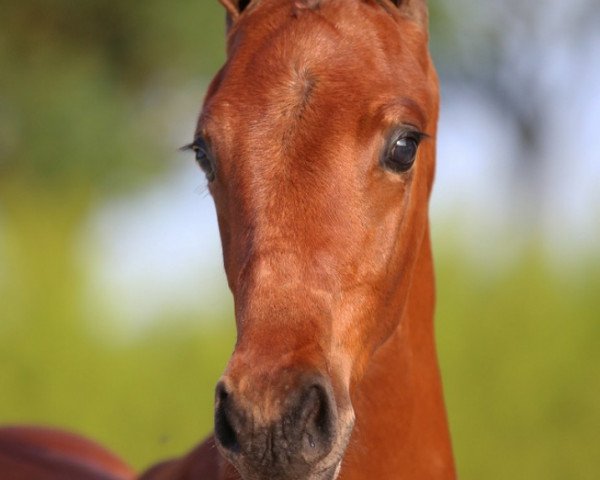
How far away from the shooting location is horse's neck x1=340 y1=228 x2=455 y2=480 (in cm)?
288

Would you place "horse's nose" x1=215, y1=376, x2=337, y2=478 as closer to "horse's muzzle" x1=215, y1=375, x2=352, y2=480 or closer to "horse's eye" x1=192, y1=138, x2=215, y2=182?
"horse's muzzle" x1=215, y1=375, x2=352, y2=480

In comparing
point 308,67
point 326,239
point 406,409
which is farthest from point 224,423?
point 308,67

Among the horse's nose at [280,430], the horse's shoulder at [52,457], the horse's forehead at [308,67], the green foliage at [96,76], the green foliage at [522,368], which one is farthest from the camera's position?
the green foliage at [96,76]

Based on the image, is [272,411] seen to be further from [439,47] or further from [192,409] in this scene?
[439,47]

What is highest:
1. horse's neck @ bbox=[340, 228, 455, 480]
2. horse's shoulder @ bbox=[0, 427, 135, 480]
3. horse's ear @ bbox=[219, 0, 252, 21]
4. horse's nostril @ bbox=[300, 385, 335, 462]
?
horse's ear @ bbox=[219, 0, 252, 21]

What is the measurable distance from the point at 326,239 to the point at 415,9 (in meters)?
0.94

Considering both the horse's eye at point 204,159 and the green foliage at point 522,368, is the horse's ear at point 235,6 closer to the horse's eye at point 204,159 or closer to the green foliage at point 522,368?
the horse's eye at point 204,159

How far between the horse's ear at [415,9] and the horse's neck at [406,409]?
63 cm

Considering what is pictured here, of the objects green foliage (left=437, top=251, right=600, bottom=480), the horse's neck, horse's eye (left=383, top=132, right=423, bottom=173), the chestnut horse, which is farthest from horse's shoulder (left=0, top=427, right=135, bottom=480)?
green foliage (left=437, top=251, right=600, bottom=480)

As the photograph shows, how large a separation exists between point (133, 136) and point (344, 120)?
1337cm

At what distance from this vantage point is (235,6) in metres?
3.24

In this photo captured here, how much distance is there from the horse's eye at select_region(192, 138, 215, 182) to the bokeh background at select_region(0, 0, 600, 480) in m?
6.41

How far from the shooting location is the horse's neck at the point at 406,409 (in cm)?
288

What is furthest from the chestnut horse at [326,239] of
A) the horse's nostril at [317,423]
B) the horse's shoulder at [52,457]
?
the horse's shoulder at [52,457]
